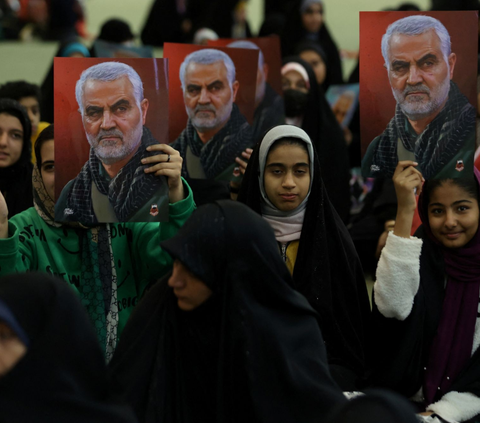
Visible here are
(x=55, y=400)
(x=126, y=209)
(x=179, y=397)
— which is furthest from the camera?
(x=126, y=209)

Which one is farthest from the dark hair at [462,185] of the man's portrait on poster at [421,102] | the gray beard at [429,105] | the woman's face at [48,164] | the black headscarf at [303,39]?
the black headscarf at [303,39]

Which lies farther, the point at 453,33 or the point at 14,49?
the point at 14,49

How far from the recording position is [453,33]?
3.52 m

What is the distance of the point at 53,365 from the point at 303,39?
7.16m

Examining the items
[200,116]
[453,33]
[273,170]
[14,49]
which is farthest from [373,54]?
[14,49]

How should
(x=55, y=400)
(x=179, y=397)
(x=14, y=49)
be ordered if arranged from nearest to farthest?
(x=55, y=400)
(x=179, y=397)
(x=14, y=49)

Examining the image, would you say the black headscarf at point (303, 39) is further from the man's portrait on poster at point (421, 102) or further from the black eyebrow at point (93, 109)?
the black eyebrow at point (93, 109)

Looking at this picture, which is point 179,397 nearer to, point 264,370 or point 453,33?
point 264,370

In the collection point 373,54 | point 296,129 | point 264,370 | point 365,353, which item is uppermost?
point 373,54

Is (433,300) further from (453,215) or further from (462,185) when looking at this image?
(462,185)

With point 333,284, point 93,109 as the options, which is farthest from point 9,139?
point 333,284

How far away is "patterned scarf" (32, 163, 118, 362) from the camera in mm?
3432

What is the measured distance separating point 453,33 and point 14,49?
8237 millimetres

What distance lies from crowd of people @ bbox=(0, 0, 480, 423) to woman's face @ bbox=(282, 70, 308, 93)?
1119 millimetres
